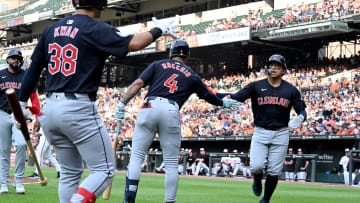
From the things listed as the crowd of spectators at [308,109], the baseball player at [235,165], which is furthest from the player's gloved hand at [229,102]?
Answer: the baseball player at [235,165]

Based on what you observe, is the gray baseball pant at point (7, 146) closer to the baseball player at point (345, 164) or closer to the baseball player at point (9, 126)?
the baseball player at point (9, 126)

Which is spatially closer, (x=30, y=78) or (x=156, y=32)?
(x=156, y=32)

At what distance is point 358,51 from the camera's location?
2784cm

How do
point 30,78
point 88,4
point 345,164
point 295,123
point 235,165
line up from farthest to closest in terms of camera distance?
point 235,165 < point 345,164 < point 295,123 < point 30,78 < point 88,4

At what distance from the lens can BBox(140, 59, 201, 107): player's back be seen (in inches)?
250

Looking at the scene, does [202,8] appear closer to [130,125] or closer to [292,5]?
[292,5]

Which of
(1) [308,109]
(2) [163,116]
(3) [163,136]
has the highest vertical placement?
(2) [163,116]

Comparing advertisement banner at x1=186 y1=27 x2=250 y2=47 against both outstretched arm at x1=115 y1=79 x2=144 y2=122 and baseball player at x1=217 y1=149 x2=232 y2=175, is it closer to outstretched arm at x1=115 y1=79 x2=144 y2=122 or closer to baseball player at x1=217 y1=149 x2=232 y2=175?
baseball player at x1=217 y1=149 x2=232 y2=175

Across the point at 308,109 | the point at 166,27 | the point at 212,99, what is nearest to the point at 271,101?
the point at 212,99

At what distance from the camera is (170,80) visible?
638cm

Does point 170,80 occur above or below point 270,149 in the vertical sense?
above

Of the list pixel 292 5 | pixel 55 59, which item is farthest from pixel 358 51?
pixel 55 59

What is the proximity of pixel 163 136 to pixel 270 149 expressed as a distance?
2.17m

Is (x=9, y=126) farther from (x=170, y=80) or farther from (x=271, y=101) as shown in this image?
(x=271, y=101)
